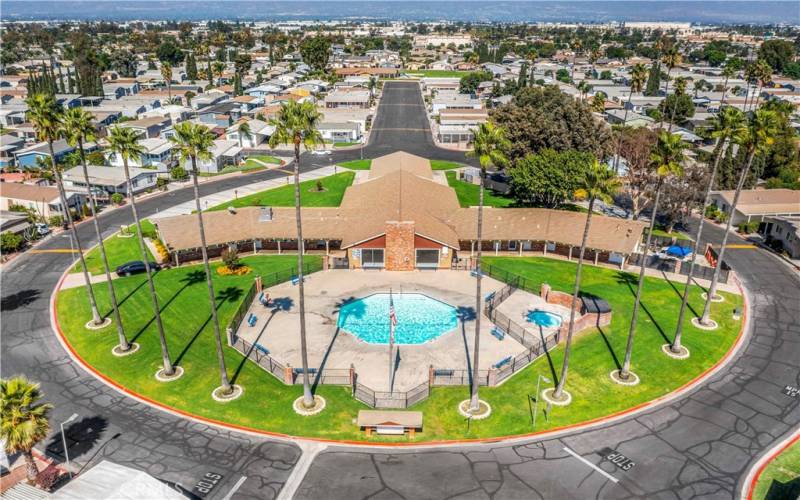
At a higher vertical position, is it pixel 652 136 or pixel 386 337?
pixel 652 136

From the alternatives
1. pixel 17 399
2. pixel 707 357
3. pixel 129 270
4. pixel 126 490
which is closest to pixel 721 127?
pixel 707 357

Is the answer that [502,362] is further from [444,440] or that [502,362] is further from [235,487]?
[235,487]

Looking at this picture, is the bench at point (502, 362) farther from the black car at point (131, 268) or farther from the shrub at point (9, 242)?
the shrub at point (9, 242)

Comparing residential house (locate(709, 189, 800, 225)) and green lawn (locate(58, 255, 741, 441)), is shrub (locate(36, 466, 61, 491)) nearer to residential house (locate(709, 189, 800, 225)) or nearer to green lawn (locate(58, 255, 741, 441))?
green lawn (locate(58, 255, 741, 441))

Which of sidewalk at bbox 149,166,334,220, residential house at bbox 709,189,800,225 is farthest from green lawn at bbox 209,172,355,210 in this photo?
residential house at bbox 709,189,800,225

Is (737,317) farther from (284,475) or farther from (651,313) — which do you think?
(284,475)

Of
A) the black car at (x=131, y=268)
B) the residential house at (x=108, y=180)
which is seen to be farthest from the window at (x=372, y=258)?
the residential house at (x=108, y=180)

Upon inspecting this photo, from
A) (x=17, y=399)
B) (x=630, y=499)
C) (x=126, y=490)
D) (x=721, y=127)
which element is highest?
(x=721, y=127)
